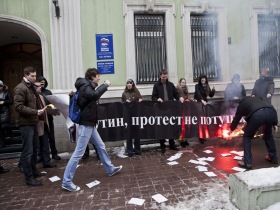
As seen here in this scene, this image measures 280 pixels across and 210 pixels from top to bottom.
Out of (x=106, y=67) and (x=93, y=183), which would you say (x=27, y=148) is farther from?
(x=106, y=67)

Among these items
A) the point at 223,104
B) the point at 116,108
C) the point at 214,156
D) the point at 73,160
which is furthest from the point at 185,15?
the point at 73,160

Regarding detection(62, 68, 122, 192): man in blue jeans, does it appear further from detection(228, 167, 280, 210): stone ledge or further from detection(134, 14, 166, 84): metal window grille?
detection(134, 14, 166, 84): metal window grille

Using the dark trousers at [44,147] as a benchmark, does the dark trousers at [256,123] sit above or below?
above

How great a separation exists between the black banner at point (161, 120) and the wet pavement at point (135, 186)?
59 cm

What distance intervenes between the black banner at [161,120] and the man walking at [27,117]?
1970 mm

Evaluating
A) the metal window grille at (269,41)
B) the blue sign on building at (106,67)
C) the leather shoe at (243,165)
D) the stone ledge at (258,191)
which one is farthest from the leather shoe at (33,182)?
the metal window grille at (269,41)

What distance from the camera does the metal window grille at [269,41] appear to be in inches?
355

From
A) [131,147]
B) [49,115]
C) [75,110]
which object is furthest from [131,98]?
[75,110]

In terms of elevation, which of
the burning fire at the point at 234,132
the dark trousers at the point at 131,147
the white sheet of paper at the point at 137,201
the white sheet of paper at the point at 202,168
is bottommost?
the white sheet of paper at the point at 137,201

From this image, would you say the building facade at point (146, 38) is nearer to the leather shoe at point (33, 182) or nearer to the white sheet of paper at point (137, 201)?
the leather shoe at point (33, 182)

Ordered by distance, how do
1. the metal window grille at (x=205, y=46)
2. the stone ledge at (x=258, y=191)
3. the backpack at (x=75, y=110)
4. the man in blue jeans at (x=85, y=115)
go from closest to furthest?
the stone ledge at (x=258, y=191) → the man in blue jeans at (x=85, y=115) → the backpack at (x=75, y=110) → the metal window grille at (x=205, y=46)

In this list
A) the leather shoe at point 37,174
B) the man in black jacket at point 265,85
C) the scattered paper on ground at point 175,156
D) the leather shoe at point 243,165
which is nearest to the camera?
the leather shoe at point 243,165

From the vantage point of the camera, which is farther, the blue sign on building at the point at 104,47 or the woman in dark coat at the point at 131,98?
the blue sign on building at the point at 104,47

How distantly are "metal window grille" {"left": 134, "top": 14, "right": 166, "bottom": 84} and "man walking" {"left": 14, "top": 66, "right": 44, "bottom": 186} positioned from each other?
396 cm
